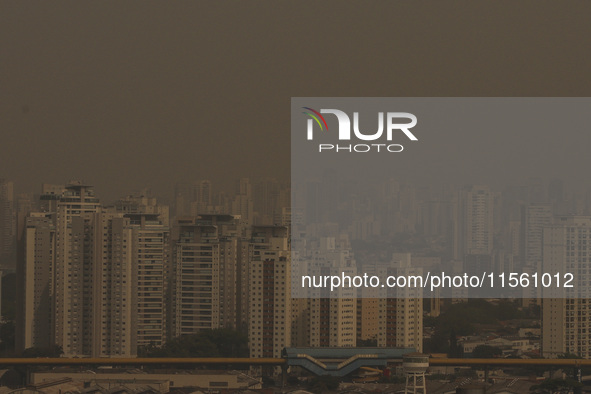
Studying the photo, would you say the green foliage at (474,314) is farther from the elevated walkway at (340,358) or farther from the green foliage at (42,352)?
the green foliage at (42,352)

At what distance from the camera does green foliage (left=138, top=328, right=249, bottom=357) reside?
3.75 meters

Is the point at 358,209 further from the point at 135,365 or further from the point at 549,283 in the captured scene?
the point at 135,365

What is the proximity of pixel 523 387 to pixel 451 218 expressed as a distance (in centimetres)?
82

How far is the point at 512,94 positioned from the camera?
361 cm

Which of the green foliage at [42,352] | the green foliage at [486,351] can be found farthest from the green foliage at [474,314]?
the green foliage at [42,352]

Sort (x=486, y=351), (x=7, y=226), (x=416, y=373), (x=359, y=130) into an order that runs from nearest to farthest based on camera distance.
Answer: (x=416, y=373) < (x=359, y=130) < (x=486, y=351) < (x=7, y=226)

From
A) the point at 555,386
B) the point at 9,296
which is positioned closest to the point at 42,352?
the point at 9,296

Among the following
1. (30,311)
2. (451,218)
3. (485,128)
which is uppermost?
(485,128)

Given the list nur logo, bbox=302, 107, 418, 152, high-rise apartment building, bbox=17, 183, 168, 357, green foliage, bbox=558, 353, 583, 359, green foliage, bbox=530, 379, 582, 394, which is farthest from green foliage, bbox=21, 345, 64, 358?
green foliage, bbox=558, 353, 583, 359

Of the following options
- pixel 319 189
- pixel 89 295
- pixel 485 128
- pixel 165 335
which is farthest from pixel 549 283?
pixel 89 295

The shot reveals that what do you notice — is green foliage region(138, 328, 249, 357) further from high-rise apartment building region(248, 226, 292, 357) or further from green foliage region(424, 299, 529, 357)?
green foliage region(424, 299, 529, 357)

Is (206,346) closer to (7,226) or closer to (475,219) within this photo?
(7,226)

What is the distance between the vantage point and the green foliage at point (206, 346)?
375 cm

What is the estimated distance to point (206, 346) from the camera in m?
3.76
